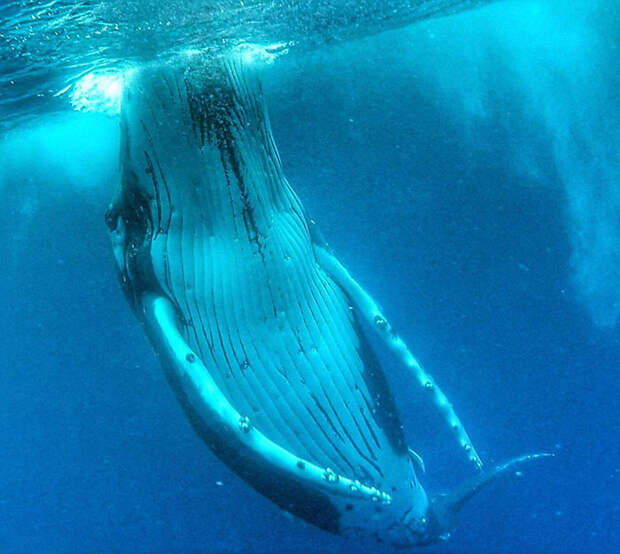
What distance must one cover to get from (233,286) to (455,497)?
120 inches

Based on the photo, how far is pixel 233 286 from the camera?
4.00 metres

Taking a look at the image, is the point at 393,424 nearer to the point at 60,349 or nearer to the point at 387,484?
the point at 387,484

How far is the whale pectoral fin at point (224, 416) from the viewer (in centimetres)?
354

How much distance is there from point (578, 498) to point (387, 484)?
60.7 ft

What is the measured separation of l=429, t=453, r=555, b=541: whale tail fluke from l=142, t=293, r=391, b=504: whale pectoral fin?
1.75 metres

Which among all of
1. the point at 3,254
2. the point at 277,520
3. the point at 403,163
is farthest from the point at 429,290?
the point at 3,254

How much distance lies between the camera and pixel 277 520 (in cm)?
2172

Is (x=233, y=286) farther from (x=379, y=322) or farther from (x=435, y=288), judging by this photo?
(x=435, y=288)

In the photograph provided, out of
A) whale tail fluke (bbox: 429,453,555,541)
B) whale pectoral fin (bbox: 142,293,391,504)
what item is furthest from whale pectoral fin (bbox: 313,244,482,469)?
whale pectoral fin (bbox: 142,293,391,504)

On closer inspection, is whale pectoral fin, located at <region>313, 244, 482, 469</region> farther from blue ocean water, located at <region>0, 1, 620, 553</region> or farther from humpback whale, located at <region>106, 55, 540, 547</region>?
blue ocean water, located at <region>0, 1, 620, 553</region>

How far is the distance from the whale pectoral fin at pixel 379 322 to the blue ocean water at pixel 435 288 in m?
14.5

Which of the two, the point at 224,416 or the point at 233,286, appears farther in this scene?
the point at 233,286

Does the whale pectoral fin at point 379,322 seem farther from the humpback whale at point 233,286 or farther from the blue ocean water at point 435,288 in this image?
the blue ocean water at point 435,288

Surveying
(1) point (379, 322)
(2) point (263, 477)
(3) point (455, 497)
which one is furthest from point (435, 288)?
(2) point (263, 477)
